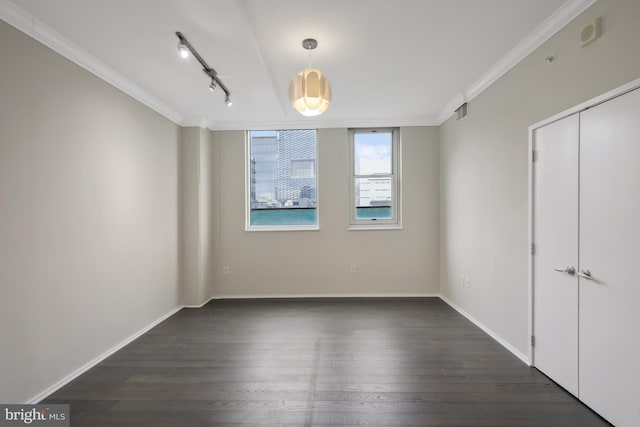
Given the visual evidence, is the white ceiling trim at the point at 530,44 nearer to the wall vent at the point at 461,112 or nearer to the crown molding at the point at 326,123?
the wall vent at the point at 461,112

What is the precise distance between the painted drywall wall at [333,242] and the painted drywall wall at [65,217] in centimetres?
126

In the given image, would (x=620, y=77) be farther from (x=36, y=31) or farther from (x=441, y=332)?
(x=36, y=31)

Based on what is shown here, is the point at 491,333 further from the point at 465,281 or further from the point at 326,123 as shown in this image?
the point at 326,123

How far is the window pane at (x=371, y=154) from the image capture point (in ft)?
15.5

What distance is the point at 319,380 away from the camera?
7.59 ft

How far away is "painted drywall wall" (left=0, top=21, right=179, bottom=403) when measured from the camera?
6.40ft

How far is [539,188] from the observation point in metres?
2.39

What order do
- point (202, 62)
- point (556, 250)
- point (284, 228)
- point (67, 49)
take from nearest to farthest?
point (556, 250) → point (67, 49) → point (202, 62) → point (284, 228)

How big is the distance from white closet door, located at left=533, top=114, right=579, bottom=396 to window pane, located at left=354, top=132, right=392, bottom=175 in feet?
8.00

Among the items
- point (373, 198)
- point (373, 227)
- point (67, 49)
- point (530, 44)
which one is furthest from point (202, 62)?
point (373, 227)

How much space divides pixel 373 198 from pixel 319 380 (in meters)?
3.03

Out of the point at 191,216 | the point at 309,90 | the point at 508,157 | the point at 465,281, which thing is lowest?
the point at 465,281

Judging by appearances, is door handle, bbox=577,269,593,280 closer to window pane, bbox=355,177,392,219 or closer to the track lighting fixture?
window pane, bbox=355,177,392,219

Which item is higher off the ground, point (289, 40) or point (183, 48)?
point (289, 40)
